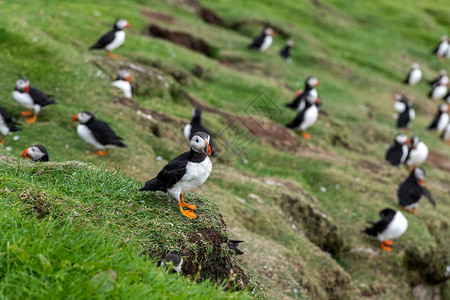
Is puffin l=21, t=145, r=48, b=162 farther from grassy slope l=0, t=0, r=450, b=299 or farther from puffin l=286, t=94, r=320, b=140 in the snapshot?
puffin l=286, t=94, r=320, b=140

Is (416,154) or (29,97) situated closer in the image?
(29,97)

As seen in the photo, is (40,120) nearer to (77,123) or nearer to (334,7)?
(77,123)

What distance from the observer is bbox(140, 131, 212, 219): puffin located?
552 cm

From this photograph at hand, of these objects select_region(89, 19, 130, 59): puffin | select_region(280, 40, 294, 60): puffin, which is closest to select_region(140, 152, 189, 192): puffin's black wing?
select_region(89, 19, 130, 59): puffin

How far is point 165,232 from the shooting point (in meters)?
5.36

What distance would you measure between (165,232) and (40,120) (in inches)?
299

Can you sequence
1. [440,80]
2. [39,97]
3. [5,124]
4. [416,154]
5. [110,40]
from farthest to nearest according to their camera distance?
[440,80] → [416,154] → [110,40] → [39,97] → [5,124]

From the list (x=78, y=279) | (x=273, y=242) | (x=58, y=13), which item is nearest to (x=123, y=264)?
(x=78, y=279)

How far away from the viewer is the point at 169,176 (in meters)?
5.59

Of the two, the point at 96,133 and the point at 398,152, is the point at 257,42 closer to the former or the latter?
the point at 398,152

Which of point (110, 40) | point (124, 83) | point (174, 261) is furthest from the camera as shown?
point (110, 40)

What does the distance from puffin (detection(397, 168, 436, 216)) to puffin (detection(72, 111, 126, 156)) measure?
796 cm

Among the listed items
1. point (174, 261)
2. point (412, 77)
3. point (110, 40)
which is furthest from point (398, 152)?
point (412, 77)

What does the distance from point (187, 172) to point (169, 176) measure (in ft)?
0.71
